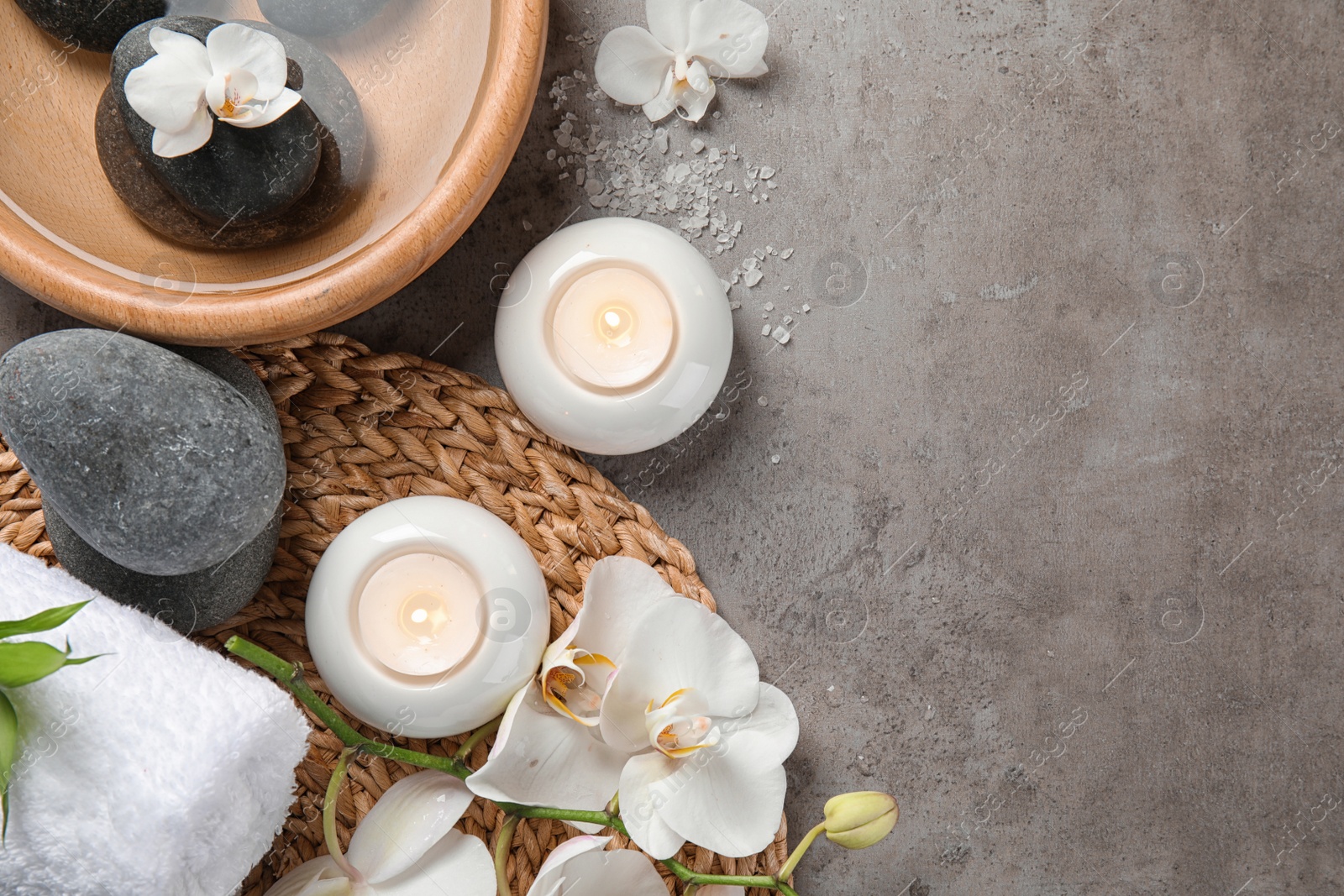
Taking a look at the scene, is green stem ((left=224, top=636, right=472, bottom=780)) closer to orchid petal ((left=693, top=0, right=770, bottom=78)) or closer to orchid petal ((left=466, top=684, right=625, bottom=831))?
orchid petal ((left=466, top=684, right=625, bottom=831))

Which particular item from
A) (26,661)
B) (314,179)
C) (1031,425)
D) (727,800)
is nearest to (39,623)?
(26,661)

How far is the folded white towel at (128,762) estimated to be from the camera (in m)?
0.47

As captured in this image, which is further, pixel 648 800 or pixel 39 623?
pixel 648 800

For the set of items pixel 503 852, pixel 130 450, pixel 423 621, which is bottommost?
pixel 503 852

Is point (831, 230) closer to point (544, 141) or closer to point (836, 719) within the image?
point (544, 141)

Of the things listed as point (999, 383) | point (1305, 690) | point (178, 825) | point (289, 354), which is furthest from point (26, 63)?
point (1305, 690)

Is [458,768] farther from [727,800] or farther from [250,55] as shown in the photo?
[250,55]

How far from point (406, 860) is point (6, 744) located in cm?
21

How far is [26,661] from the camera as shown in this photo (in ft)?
1.40

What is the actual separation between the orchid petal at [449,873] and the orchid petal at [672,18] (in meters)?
0.53

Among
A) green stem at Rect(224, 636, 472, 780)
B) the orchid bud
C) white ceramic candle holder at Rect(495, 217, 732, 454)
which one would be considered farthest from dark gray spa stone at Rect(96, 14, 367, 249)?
the orchid bud

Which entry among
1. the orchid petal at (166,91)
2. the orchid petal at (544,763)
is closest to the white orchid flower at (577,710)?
the orchid petal at (544,763)

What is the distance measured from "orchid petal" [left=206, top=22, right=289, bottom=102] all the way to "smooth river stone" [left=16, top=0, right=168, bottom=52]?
0.09 m

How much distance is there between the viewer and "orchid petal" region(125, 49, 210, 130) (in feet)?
1.52
